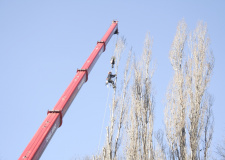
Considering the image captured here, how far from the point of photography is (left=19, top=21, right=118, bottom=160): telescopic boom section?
568 cm

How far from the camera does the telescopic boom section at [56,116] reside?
5679mm

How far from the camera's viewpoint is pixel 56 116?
6.68m

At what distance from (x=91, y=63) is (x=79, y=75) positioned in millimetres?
987

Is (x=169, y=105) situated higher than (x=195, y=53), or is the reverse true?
(x=195, y=53)

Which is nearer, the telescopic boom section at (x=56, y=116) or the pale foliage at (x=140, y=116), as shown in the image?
the telescopic boom section at (x=56, y=116)

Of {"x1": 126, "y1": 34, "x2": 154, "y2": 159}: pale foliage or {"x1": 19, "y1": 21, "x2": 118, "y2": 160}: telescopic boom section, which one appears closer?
{"x1": 19, "y1": 21, "x2": 118, "y2": 160}: telescopic boom section

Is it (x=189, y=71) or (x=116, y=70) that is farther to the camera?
(x=116, y=70)

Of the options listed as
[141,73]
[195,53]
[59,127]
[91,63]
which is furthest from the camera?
[141,73]

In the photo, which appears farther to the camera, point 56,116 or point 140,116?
point 140,116

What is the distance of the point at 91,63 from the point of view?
9.14 metres

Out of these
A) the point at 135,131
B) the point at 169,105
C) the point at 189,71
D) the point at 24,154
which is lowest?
the point at 24,154

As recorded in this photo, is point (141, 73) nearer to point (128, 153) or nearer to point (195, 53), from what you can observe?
point (195, 53)

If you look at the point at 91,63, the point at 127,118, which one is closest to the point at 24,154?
the point at 91,63

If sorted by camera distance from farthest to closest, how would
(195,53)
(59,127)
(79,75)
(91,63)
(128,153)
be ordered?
(195,53) < (128,153) < (91,63) < (79,75) < (59,127)
